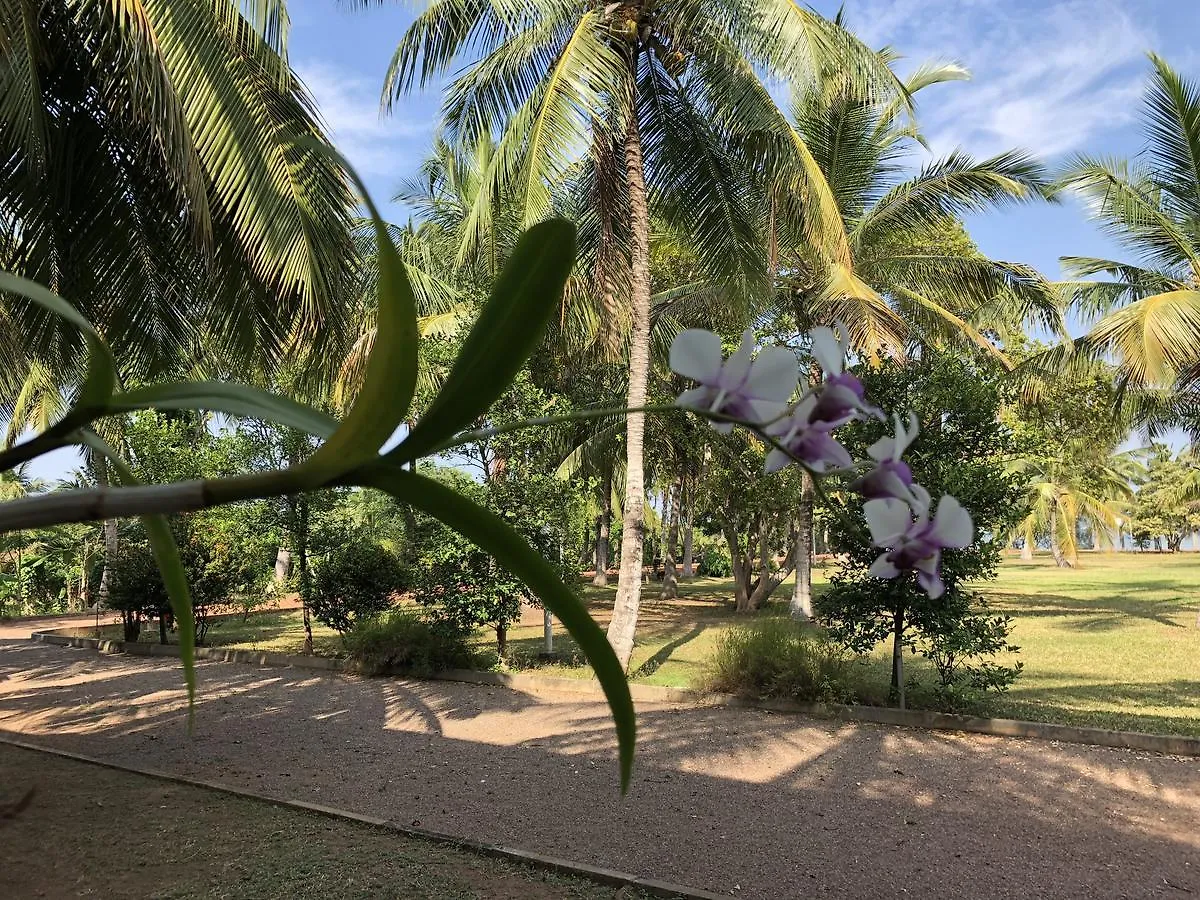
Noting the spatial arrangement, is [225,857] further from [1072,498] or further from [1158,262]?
[1072,498]

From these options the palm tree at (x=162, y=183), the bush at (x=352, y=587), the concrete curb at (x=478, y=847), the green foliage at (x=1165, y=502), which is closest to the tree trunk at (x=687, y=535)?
the bush at (x=352, y=587)

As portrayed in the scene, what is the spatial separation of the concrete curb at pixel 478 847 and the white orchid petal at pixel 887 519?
366 centimetres

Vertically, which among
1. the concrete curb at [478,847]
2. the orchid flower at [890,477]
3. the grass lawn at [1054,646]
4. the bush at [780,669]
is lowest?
the grass lawn at [1054,646]

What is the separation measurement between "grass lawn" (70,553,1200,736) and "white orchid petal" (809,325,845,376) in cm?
758

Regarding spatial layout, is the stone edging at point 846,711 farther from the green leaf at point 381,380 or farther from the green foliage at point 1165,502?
the green foliage at point 1165,502

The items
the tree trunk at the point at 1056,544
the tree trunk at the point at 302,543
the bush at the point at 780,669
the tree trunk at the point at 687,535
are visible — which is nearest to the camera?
the bush at the point at 780,669

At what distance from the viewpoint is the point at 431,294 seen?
Answer: 14516 millimetres

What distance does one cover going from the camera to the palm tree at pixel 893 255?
1277 centimetres

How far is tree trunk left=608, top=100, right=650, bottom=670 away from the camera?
30.6 ft

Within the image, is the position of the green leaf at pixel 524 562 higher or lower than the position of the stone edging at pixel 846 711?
higher

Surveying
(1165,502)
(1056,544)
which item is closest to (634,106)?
(1056,544)

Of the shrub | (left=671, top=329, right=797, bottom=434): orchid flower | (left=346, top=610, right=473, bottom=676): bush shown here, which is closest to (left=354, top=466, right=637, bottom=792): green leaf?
(left=671, top=329, right=797, bottom=434): orchid flower

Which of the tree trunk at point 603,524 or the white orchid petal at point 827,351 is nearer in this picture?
the white orchid petal at point 827,351

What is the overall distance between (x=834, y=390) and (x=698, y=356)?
0.34ft
